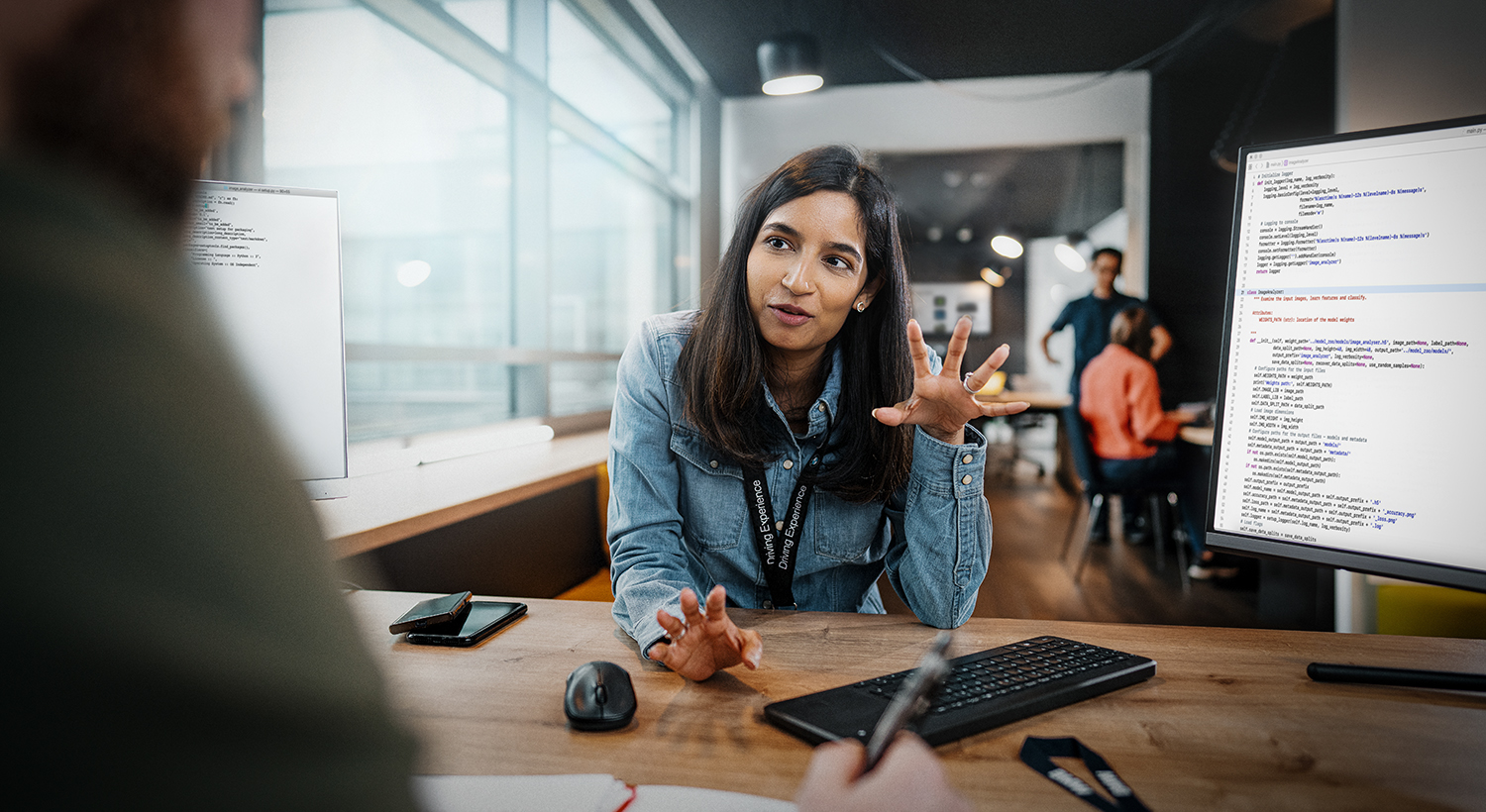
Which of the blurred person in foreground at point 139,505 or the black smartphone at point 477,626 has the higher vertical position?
the blurred person in foreground at point 139,505

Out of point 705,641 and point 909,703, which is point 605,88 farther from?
point 909,703

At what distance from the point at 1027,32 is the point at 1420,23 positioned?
2.49m

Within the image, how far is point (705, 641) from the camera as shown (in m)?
0.83

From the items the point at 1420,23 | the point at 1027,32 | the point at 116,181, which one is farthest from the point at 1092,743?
the point at 1027,32

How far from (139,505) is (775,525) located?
103cm

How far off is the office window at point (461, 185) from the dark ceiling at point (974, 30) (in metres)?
0.75

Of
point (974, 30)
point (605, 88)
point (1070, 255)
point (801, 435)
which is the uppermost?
point (974, 30)

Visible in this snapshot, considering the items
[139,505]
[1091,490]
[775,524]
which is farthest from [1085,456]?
[139,505]

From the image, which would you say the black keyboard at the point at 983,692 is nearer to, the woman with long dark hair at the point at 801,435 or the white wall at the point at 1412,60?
the woman with long dark hair at the point at 801,435

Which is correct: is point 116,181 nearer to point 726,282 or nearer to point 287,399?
point 287,399

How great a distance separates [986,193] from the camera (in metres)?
7.21

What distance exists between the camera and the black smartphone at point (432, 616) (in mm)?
956

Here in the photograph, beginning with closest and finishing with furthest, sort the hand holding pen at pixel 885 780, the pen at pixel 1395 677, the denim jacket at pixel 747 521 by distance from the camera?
the hand holding pen at pixel 885 780
the pen at pixel 1395 677
the denim jacket at pixel 747 521

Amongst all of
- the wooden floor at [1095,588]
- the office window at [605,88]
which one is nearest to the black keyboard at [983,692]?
the wooden floor at [1095,588]
